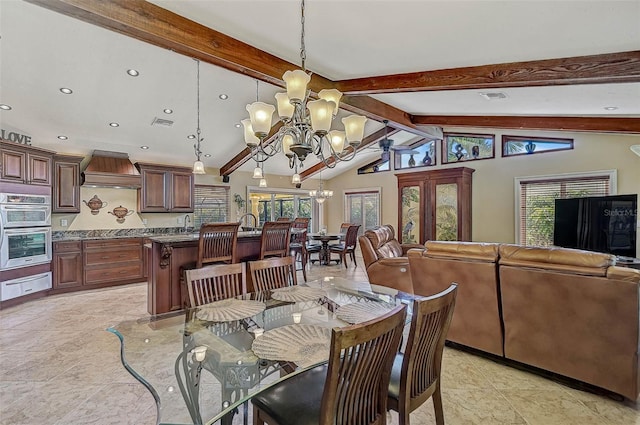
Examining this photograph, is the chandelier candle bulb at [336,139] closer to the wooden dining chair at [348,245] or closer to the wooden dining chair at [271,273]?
the wooden dining chair at [271,273]

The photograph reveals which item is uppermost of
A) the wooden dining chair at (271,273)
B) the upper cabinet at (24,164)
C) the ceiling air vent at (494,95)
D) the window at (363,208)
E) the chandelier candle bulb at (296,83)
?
the ceiling air vent at (494,95)

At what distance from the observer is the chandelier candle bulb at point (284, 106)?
245 cm

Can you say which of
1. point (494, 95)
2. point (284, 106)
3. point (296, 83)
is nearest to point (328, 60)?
point (284, 106)

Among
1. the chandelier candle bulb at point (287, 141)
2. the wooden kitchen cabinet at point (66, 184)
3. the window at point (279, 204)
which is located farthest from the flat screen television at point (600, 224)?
the wooden kitchen cabinet at point (66, 184)

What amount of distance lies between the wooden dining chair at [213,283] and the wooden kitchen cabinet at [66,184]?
4.54 meters

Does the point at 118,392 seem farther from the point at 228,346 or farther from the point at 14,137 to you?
the point at 14,137

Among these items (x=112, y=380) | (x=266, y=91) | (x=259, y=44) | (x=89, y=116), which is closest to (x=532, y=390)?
(x=112, y=380)

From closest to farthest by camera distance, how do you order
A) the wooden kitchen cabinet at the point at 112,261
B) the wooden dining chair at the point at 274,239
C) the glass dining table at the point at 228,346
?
the glass dining table at the point at 228,346
the wooden dining chair at the point at 274,239
the wooden kitchen cabinet at the point at 112,261

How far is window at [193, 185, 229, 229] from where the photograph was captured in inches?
292

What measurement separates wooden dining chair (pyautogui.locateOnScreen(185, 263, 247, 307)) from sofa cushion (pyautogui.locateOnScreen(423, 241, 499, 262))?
1.81 metres

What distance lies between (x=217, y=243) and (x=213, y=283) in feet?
4.40

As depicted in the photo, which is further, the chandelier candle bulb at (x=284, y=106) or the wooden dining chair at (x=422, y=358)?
the chandelier candle bulb at (x=284, y=106)

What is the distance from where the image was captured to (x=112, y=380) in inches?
98.5

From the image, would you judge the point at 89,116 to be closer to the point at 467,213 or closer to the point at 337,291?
the point at 337,291
